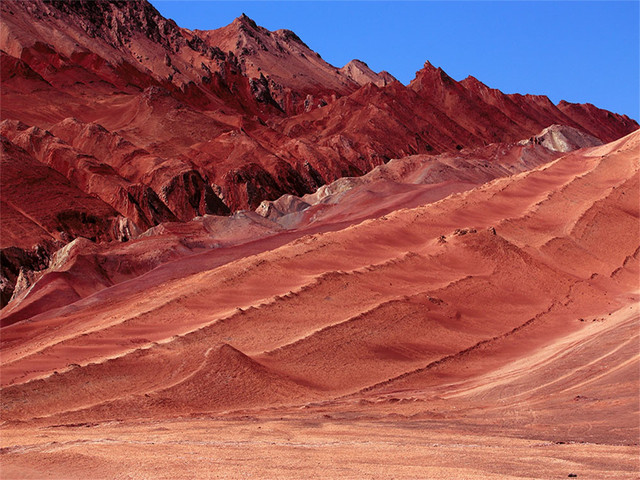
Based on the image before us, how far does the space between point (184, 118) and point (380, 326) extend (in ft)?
209

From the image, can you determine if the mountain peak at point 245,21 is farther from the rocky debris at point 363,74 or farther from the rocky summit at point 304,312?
the rocky summit at point 304,312

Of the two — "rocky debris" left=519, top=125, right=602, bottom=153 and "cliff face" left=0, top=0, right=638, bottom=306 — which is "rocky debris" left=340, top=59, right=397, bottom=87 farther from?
"rocky debris" left=519, top=125, right=602, bottom=153

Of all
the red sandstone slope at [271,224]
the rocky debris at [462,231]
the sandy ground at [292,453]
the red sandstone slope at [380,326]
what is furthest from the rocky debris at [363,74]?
the sandy ground at [292,453]

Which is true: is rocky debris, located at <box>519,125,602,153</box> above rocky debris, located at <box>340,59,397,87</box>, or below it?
below

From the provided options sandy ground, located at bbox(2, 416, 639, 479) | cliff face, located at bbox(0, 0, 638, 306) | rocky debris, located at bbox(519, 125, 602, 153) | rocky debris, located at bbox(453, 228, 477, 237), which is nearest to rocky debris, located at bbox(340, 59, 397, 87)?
cliff face, located at bbox(0, 0, 638, 306)

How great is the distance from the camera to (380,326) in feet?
86.9

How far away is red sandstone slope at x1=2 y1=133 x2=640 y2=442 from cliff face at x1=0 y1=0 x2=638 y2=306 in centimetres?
2040

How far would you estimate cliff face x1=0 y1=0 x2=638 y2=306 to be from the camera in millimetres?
62125

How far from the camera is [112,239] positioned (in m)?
55.8

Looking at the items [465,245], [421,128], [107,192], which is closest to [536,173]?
[465,245]

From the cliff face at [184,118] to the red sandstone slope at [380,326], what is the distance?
2040 centimetres

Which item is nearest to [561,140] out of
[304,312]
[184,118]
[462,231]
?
[184,118]

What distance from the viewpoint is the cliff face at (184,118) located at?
62125 mm

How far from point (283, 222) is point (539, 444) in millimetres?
44310
